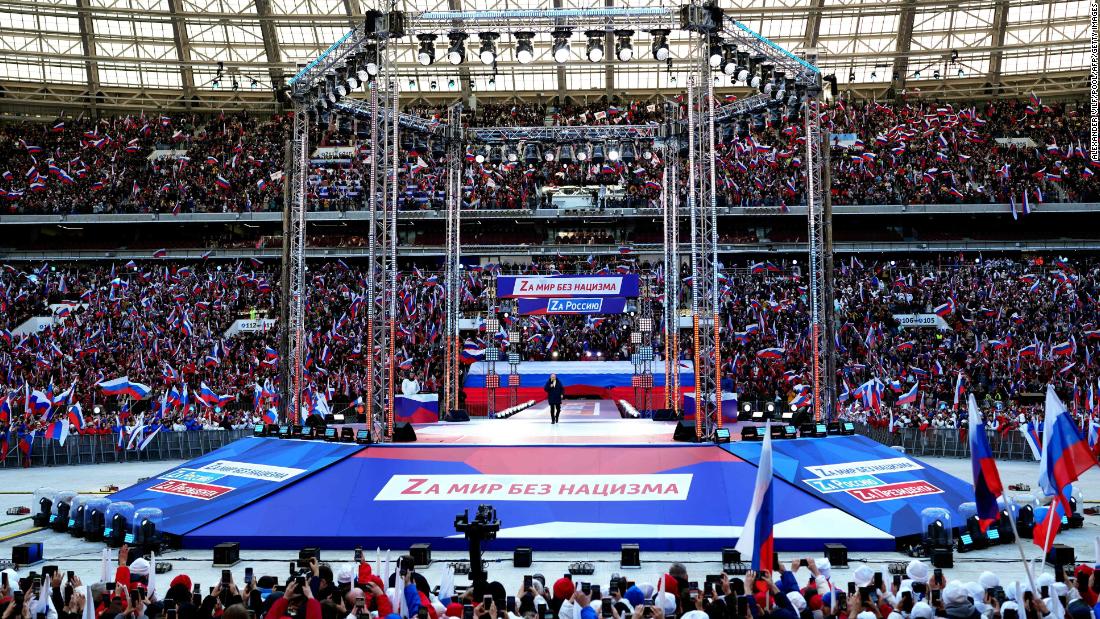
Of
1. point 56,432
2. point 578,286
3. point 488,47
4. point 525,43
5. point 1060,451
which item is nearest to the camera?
point 1060,451

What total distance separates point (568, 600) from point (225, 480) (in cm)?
1353

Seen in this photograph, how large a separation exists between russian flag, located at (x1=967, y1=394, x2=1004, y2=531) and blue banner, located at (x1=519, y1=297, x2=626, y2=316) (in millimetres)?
27205

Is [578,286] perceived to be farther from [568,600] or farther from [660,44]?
[568,600]

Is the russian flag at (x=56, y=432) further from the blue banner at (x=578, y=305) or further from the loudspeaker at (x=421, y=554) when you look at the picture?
the loudspeaker at (x=421, y=554)

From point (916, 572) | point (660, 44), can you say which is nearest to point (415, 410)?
point (660, 44)

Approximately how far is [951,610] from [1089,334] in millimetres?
45045

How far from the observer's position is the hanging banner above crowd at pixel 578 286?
37562mm

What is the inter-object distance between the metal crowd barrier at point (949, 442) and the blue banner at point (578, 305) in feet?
34.0

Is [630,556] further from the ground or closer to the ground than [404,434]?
closer to the ground

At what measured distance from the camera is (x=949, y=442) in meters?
34.4

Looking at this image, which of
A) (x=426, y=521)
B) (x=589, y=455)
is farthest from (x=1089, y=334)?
(x=426, y=521)

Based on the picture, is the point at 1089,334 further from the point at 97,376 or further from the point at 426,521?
the point at 97,376

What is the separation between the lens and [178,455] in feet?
117

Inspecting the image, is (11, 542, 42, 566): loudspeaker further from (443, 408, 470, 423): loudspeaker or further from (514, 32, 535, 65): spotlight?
(443, 408, 470, 423): loudspeaker
